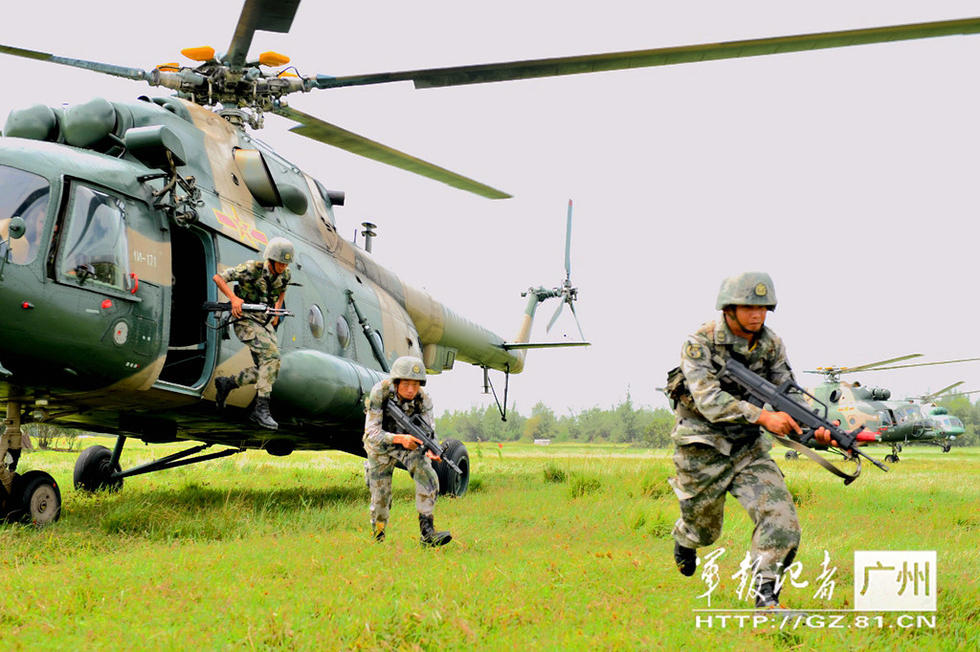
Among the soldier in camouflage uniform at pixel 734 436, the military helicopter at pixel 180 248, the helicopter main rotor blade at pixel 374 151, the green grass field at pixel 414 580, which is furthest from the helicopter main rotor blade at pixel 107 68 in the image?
the soldier in camouflage uniform at pixel 734 436

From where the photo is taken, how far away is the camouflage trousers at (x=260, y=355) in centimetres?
711

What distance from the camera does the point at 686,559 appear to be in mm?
4879

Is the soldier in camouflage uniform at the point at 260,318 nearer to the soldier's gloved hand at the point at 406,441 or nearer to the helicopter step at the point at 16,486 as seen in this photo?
the helicopter step at the point at 16,486

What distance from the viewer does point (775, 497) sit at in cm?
429

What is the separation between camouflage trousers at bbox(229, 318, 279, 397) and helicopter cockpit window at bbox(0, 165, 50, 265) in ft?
6.16

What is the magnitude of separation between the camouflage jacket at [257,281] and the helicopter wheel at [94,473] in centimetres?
411

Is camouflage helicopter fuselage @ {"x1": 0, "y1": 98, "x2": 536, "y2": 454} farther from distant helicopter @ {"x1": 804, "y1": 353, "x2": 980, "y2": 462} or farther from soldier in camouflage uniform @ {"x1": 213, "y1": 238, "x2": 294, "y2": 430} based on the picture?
distant helicopter @ {"x1": 804, "y1": 353, "x2": 980, "y2": 462}

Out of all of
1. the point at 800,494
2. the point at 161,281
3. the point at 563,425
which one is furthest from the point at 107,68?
the point at 563,425

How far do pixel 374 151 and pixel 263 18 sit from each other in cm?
283

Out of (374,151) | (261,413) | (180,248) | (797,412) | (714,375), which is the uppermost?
(374,151)

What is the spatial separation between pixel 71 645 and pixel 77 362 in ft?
9.41

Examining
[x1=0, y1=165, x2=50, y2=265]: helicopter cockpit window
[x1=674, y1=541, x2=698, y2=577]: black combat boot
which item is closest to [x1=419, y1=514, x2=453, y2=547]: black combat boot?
[x1=674, y1=541, x2=698, y2=577]: black combat boot

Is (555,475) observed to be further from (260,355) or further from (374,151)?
(260,355)

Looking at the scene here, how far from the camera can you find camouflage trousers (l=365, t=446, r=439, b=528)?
6336 mm
